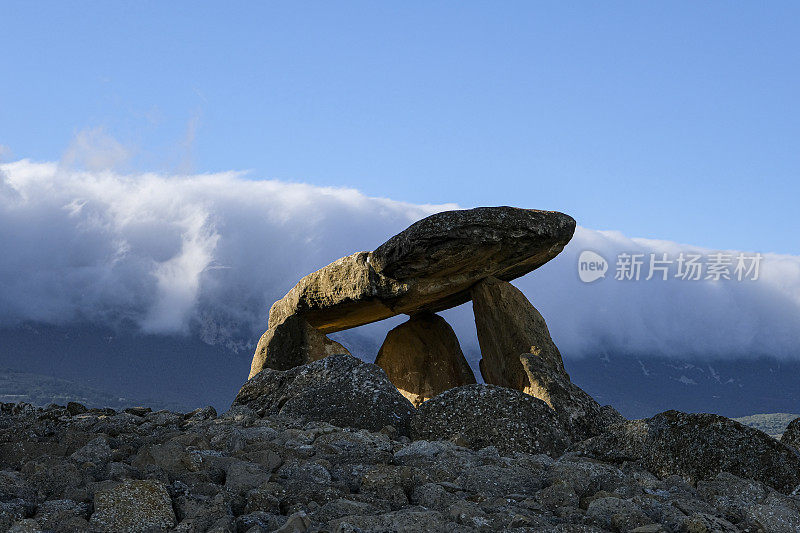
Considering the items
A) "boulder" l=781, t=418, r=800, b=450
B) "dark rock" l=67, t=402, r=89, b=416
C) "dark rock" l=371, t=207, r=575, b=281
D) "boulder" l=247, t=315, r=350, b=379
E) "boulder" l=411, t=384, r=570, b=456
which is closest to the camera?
"boulder" l=411, t=384, r=570, b=456

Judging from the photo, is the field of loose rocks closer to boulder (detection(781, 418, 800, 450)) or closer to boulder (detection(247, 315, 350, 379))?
boulder (detection(781, 418, 800, 450))

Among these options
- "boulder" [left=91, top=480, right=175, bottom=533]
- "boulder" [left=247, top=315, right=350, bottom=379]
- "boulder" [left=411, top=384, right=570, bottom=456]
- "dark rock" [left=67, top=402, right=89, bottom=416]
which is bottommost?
"boulder" [left=411, top=384, right=570, bottom=456]

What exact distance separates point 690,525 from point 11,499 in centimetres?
443

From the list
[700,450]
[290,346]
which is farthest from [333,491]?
[290,346]

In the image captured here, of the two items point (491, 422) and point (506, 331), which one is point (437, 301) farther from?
point (491, 422)

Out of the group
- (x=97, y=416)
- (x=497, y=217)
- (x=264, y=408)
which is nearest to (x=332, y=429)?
(x=264, y=408)

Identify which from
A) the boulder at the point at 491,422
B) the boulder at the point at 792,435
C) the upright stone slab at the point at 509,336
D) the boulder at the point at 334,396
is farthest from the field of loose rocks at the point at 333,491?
the upright stone slab at the point at 509,336

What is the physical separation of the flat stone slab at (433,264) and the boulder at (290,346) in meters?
0.38

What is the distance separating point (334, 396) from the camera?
34.3ft

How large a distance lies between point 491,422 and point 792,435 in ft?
12.5

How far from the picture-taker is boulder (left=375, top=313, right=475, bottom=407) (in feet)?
62.0

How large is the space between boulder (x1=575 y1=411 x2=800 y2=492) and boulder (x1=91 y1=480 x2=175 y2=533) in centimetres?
520

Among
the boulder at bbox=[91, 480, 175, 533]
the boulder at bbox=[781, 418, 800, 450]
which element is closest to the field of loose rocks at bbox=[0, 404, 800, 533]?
the boulder at bbox=[91, 480, 175, 533]

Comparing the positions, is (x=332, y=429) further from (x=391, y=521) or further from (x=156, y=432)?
(x=391, y=521)
